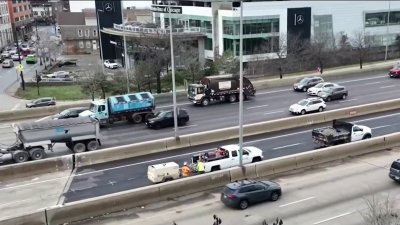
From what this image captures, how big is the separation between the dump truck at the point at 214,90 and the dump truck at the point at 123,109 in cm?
625

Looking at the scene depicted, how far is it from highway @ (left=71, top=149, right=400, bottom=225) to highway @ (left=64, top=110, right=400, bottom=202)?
134 inches

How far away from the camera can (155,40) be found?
6994 cm

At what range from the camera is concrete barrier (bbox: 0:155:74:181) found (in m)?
27.8

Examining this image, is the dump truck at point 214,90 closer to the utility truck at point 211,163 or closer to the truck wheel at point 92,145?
the truck wheel at point 92,145

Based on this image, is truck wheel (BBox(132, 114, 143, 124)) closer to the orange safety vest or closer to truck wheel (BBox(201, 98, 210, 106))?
truck wheel (BBox(201, 98, 210, 106))

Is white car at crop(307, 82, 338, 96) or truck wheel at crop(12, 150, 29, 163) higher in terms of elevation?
white car at crop(307, 82, 338, 96)

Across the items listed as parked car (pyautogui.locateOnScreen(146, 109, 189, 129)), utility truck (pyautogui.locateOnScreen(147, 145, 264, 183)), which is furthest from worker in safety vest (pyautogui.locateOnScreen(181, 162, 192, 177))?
parked car (pyautogui.locateOnScreen(146, 109, 189, 129))

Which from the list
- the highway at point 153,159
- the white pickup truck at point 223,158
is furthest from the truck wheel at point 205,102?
the white pickup truck at point 223,158

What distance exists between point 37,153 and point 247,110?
1889 cm

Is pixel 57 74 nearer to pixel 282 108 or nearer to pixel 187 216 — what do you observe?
pixel 282 108

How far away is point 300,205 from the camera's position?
22.6m

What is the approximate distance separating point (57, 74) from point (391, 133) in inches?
2116

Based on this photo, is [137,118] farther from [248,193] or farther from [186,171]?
[248,193]

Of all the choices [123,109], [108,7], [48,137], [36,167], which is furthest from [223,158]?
[108,7]
